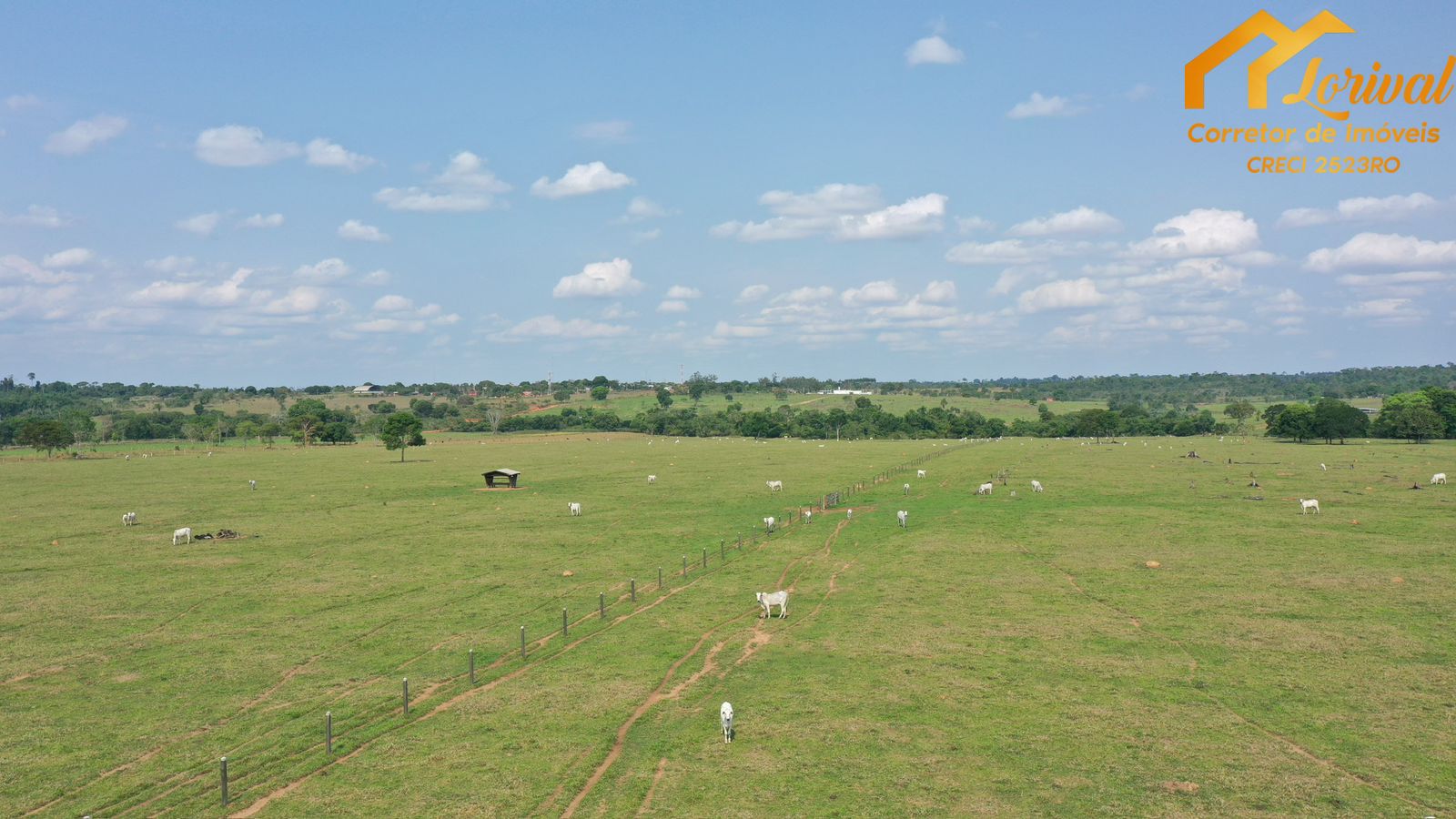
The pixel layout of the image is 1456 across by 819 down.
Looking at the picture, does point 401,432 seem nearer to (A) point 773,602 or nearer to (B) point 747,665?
(A) point 773,602

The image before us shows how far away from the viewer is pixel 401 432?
436 feet

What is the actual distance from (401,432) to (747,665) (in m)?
116

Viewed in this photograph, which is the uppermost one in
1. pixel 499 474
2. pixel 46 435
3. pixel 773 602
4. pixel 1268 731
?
pixel 46 435

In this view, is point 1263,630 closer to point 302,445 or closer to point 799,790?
point 799,790

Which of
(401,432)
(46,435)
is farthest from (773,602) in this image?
(46,435)

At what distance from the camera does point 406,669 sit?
1174 inches

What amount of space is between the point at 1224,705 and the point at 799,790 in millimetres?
13726

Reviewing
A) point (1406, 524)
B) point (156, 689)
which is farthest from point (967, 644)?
point (1406, 524)

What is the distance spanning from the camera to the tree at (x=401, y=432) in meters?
131

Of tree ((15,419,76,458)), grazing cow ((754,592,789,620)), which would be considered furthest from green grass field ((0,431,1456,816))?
tree ((15,419,76,458))

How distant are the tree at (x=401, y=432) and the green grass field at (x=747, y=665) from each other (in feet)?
214

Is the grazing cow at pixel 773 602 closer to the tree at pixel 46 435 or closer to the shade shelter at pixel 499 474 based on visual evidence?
the shade shelter at pixel 499 474

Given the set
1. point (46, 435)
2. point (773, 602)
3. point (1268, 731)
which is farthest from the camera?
point (46, 435)

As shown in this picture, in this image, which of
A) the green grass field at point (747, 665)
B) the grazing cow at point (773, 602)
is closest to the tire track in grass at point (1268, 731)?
the green grass field at point (747, 665)
